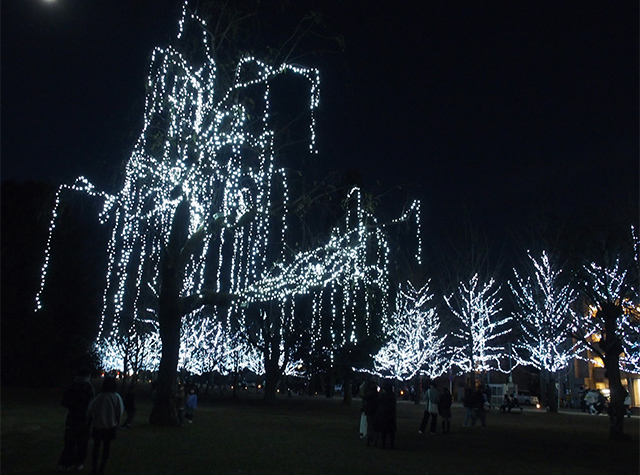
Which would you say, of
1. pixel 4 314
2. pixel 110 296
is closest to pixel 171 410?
pixel 110 296

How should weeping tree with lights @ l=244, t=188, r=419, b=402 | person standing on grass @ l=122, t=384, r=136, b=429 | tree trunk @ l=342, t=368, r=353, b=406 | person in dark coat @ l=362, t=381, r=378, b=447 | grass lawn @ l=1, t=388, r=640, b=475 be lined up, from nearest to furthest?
1. grass lawn @ l=1, t=388, r=640, b=475
2. person in dark coat @ l=362, t=381, r=378, b=447
3. person standing on grass @ l=122, t=384, r=136, b=429
4. weeping tree with lights @ l=244, t=188, r=419, b=402
5. tree trunk @ l=342, t=368, r=353, b=406

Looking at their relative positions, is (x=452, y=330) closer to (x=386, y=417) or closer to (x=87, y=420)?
(x=386, y=417)

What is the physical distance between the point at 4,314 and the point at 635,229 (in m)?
33.0

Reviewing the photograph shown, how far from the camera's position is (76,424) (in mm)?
8633

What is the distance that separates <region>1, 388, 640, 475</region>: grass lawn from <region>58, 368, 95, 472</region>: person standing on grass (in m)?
0.47

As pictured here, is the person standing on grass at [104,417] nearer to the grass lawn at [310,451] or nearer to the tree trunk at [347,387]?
the grass lawn at [310,451]

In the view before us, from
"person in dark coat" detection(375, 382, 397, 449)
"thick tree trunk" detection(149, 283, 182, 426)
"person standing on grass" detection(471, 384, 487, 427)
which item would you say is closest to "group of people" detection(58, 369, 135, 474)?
"person in dark coat" detection(375, 382, 397, 449)

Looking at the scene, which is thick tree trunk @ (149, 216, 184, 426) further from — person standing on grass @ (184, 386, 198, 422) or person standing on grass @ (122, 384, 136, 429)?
person standing on grass @ (184, 386, 198, 422)

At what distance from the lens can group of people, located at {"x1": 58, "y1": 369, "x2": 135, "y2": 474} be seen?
8.55m

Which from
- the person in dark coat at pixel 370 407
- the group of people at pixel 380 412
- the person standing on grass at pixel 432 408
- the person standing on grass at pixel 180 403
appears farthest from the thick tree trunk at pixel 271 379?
the group of people at pixel 380 412

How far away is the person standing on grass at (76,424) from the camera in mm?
8617

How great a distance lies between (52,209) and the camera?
15000 millimetres

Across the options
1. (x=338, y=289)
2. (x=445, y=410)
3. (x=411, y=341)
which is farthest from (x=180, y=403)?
(x=411, y=341)

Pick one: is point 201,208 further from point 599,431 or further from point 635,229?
point 599,431
